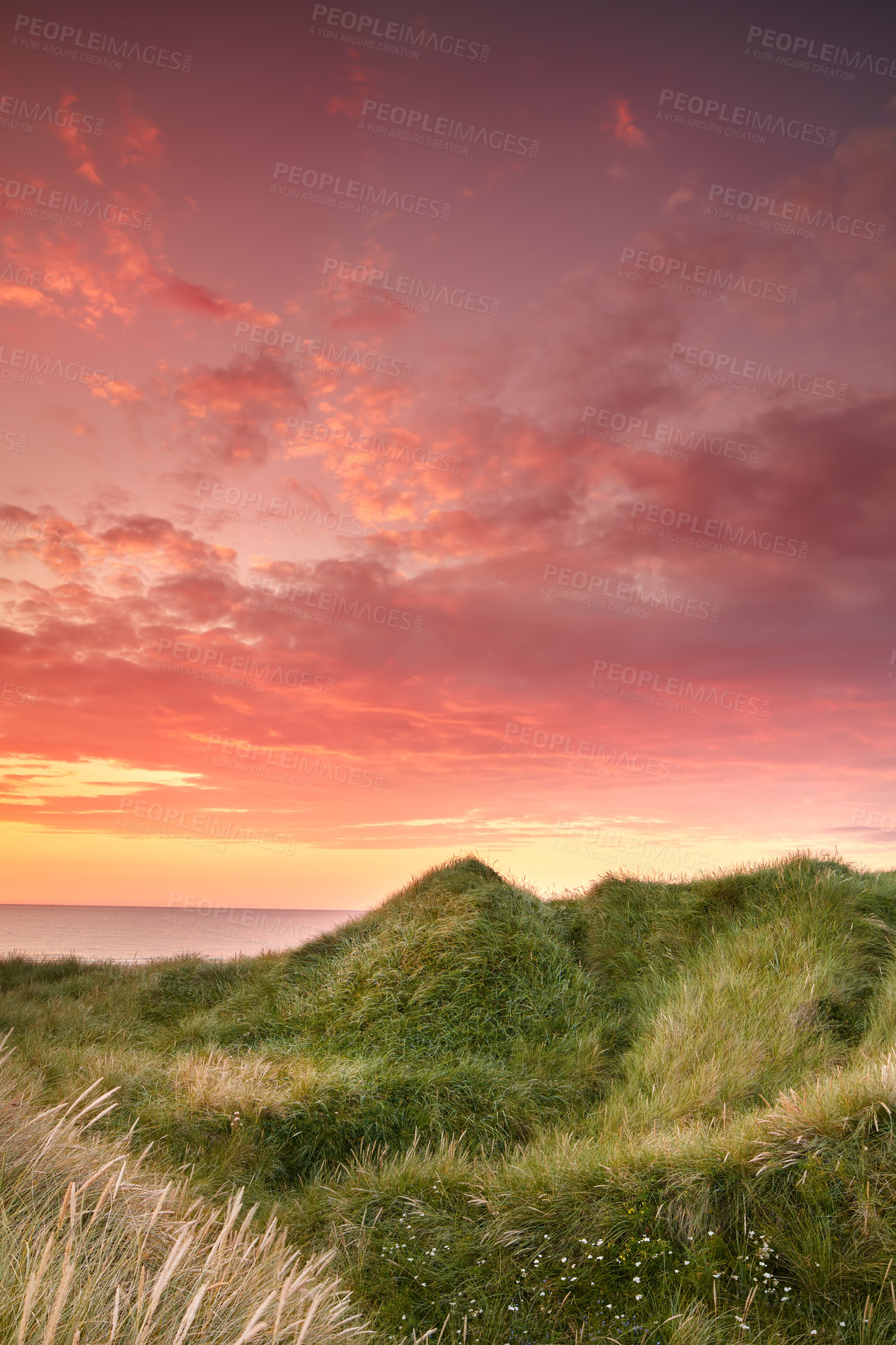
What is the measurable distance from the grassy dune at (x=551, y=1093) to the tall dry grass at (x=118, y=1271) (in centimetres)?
31

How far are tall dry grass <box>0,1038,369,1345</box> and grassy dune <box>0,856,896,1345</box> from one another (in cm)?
31

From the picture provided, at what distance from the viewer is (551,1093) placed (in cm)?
770

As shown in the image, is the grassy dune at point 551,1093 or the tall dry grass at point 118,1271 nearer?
the tall dry grass at point 118,1271

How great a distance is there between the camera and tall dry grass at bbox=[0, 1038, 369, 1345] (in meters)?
1.78

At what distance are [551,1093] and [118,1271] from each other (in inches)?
250

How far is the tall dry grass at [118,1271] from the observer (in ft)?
5.83

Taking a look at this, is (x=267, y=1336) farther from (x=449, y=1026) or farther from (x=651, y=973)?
(x=651, y=973)

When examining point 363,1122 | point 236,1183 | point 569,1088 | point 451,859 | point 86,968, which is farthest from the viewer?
point 86,968

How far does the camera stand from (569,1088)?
305 inches

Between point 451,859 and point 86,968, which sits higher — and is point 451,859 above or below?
above

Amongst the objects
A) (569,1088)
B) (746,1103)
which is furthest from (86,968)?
(746,1103)

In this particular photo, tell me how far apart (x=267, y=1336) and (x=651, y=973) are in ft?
27.5

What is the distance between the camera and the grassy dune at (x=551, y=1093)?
174 inches

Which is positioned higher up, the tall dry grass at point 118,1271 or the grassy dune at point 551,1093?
the tall dry grass at point 118,1271
